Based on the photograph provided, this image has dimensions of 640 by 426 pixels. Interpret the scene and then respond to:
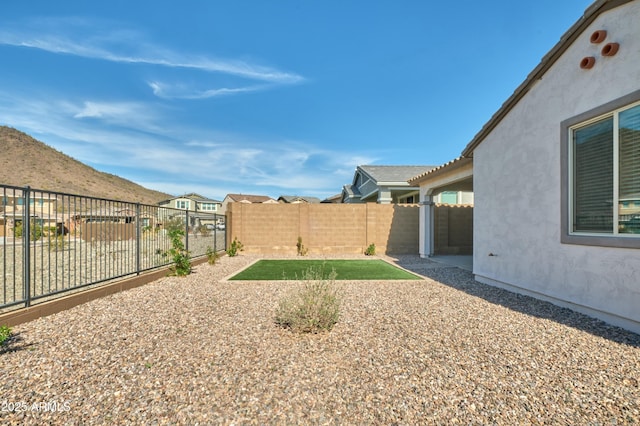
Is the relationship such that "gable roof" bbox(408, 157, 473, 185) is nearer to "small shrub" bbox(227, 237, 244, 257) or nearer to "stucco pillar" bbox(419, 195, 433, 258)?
"stucco pillar" bbox(419, 195, 433, 258)

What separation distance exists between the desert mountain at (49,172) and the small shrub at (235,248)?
59.0m

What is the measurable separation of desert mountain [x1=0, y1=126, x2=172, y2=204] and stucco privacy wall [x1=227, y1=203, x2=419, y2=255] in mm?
59197

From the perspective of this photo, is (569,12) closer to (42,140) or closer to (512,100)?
(512,100)

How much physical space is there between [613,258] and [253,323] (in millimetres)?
5389

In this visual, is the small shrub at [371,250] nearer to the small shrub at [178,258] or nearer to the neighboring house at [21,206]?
the small shrub at [178,258]

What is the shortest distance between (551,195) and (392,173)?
1335 cm

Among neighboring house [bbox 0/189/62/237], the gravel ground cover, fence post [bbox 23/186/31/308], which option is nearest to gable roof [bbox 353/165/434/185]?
the gravel ground cover

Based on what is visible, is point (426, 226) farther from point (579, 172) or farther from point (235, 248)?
point (235, 248)

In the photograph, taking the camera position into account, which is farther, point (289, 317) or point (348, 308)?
point (348, 308)

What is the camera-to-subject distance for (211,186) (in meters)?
41.2

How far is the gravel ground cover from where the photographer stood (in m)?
2.14

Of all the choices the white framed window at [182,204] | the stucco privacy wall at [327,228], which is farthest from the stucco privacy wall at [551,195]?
the white framed window at [182,204]

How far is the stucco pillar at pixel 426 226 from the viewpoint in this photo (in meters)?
11.6

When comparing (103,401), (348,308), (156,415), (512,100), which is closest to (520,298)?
(348,308)
